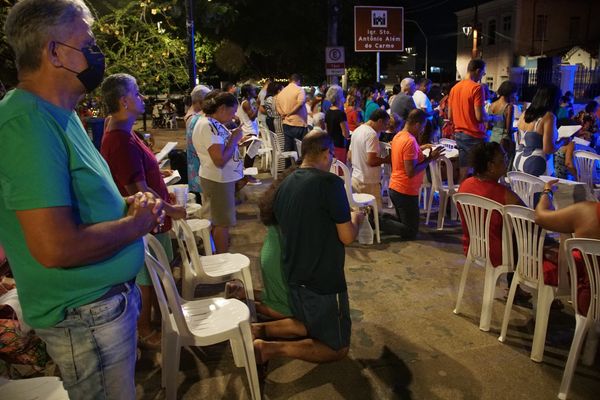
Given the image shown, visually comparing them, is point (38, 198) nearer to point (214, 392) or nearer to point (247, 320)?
point (247, 320)

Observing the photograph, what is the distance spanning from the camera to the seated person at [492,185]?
12.5 ft

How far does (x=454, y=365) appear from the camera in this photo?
3.36 meters

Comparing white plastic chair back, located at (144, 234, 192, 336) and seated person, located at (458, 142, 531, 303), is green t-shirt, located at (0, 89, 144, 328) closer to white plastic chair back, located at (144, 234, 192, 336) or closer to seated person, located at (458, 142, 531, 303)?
white plastic chair back, located at (144, 234, 192, 336)

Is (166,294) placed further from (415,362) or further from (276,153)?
(276,153)

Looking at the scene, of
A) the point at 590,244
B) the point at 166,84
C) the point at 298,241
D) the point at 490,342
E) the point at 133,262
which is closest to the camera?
the point at 133,262

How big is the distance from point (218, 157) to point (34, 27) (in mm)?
2907

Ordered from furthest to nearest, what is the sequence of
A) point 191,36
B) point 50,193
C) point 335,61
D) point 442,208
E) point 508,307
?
point 335,61 < point 191,36 < point 442,208 < point 508,307 < point 50,193

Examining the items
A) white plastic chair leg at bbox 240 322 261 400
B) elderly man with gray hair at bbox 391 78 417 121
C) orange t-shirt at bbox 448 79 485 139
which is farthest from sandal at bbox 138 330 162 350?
elderly man with gray hair at bbox 391 78 417 121

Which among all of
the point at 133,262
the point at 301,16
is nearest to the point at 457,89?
the point at 133,262

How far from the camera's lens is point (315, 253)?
10.2 ft

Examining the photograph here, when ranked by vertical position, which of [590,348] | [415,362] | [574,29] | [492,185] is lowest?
[415,362]

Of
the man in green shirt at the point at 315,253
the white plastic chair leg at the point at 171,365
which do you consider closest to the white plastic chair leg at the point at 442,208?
the man in green shirt at the point at 315,253

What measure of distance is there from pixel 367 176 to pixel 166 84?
10.3 ft

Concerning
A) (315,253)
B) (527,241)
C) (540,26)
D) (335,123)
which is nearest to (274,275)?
(315,253)
